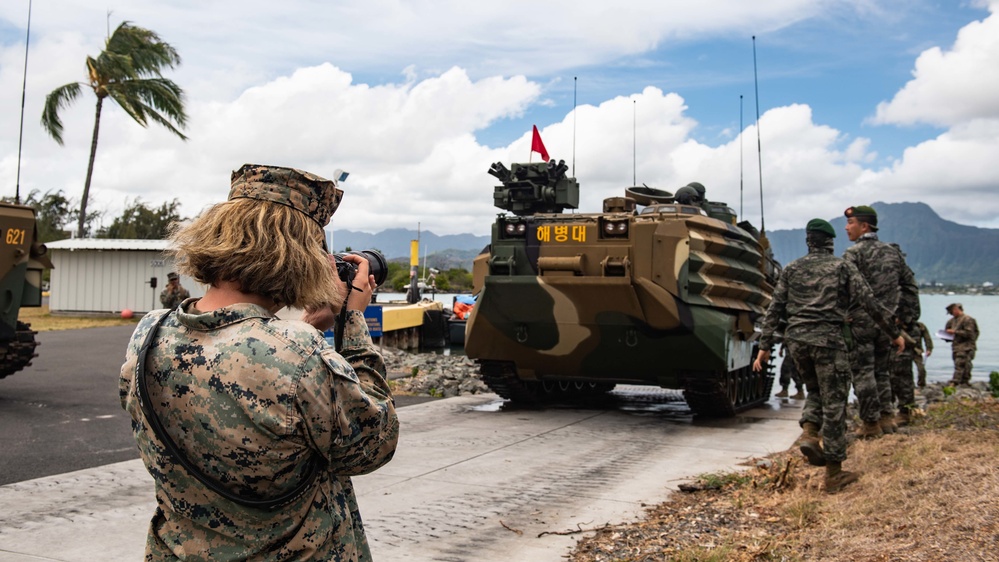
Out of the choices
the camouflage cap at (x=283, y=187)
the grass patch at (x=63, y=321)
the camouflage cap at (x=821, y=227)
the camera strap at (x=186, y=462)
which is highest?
the camouflage cap at (x=821, y=227)

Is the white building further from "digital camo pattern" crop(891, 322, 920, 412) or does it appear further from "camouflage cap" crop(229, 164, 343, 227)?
"camouflage cap" crop(229, 164, 343, 227)

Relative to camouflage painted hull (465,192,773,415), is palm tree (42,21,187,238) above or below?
above

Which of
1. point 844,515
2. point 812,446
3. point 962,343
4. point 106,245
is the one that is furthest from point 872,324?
point 106,245

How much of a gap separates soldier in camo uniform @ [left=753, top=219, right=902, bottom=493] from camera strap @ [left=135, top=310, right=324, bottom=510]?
5.14 m

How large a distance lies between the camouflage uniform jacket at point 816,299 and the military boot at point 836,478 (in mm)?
839

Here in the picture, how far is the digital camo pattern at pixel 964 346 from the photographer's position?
712 inches

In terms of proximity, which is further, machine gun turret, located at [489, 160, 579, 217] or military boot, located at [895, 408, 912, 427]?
machine gun turret, located at [489, 160, 579, 217]

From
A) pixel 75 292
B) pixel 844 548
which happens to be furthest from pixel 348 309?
pixel 75 292

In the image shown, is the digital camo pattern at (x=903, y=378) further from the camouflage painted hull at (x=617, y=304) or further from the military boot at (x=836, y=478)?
the military boot at (x=836, y=478)

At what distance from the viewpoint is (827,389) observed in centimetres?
669

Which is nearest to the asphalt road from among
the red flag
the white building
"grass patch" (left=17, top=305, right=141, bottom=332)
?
the red flag

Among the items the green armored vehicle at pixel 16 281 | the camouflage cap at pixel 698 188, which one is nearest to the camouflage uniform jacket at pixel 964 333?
the camouflage cap at pixel 698 188

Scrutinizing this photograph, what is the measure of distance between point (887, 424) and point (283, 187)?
25.2ft

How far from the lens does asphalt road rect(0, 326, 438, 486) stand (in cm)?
732
